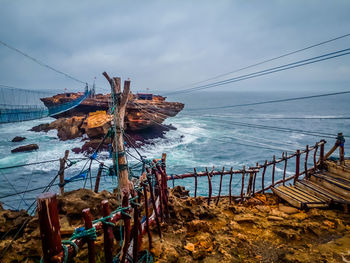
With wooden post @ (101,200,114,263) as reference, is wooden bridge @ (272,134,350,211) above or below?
below

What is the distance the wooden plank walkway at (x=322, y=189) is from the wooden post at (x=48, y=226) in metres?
8.78

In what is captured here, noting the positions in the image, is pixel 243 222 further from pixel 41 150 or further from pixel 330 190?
pixel 41 150

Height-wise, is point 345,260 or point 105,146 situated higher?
point 345,260

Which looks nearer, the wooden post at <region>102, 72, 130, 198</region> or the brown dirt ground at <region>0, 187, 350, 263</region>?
the brown dirt ground at <region>0, 187, 350, 263</region>

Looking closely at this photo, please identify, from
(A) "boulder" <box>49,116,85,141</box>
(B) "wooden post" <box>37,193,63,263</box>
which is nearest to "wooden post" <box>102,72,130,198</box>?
Answer: (B) "wooden post" <box>37,193,63,263</box>

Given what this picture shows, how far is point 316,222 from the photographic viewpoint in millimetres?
6914

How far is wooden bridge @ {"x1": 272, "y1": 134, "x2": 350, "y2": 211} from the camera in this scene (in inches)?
309

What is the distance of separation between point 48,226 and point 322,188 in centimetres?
1079

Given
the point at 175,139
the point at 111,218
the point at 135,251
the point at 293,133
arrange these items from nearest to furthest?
the point at 111,218
the point at 135,251
the point at 175,139
the point at 293,133

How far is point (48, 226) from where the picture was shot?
221cm

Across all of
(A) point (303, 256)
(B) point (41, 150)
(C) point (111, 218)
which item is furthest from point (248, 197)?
(B) point (41, 150)

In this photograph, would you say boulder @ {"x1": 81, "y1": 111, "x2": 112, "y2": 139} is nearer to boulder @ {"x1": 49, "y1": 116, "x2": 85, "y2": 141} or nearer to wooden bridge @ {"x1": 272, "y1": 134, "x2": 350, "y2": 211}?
boulder @ {"x1": 49, "y1": 116, "x2": 85, "y2": 141}

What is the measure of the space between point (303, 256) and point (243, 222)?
6.84 feet

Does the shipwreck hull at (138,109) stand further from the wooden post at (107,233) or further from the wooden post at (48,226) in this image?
the wooden post at (48,226)
